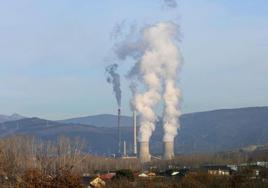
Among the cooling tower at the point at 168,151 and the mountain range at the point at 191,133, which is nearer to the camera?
the cooling tower at the point at 168,151

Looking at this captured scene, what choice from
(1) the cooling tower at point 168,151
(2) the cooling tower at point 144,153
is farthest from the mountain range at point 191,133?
(2) the cooling tower at point 144,153

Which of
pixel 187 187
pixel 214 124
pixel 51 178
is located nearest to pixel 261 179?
pixel 187 187

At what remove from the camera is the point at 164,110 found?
57938 mm

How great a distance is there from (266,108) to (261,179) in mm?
178487

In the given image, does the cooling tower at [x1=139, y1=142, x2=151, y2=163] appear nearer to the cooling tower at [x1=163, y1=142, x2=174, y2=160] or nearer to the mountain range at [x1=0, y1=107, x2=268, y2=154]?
the cooling tower at [x1=163, y1=142, x2=174, y2=160]

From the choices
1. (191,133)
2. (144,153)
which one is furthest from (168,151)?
(191,133)

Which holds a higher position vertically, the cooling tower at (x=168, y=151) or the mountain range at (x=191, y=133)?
the mountain range at (x=191, y=133)

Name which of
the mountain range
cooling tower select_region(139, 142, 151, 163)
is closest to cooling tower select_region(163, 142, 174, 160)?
cooling tower select_region(139, 142, 151, 163)

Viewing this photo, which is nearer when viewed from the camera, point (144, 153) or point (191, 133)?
point (144, 153)

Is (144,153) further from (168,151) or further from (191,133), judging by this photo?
(191,133)

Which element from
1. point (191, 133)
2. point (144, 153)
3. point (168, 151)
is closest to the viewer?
point (144, 153)

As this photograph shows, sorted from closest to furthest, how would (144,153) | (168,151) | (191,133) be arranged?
(144,153)
(168,151)
(191,133)

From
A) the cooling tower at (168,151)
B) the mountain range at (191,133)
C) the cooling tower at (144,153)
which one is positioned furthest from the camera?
the mountain range at (191,133)

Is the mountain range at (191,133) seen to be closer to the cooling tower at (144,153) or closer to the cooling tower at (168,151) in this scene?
the cooling tower at (168,151)
